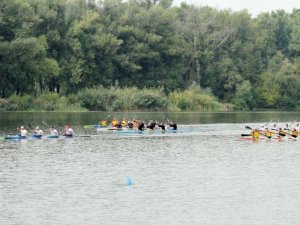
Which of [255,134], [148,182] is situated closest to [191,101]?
[255,134]

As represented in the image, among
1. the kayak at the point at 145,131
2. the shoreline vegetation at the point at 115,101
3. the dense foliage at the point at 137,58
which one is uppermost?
the dense foliage at the point at 137,58

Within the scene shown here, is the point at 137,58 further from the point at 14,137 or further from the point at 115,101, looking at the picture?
the point at 14,137

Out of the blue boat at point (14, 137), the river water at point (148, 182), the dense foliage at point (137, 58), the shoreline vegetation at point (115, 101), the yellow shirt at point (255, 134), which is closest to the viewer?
the river water at point (148, 182)

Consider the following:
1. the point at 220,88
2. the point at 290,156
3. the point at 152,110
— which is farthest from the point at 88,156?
the point at 220,88

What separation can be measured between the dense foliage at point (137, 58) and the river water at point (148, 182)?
40.7 meters

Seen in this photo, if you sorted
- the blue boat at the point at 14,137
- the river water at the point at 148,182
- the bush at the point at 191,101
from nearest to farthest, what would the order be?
the river water at the point at 148,182 → the blue boat at the point at 14,137 → the bush at the point at 191,101

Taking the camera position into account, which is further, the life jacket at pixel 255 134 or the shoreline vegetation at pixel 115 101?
the shoreline vegetation at pixel 115 101

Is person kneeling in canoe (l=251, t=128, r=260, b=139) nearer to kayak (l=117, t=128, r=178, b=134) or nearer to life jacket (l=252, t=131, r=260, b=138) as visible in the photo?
life jacket (l=252, t=131, r=260, b=138)

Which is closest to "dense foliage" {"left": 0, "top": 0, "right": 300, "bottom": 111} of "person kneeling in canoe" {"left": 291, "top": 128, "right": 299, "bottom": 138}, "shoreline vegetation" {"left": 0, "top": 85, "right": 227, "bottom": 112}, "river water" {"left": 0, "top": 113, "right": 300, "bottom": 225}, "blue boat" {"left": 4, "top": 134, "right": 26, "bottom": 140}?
"shoreline vegetation" {"left": 0, "top": 85, "right": 227, "bottom": 112}

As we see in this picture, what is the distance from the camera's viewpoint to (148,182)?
35656mm

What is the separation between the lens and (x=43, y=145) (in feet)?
172

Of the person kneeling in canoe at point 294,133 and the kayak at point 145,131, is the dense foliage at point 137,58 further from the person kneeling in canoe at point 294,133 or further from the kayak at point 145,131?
the person kneeling in canoe at point 294,133

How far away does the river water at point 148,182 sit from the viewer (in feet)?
93.9

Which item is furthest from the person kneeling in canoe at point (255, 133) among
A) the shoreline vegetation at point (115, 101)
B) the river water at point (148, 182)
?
the shoreline vegetation at point (115, 101)
